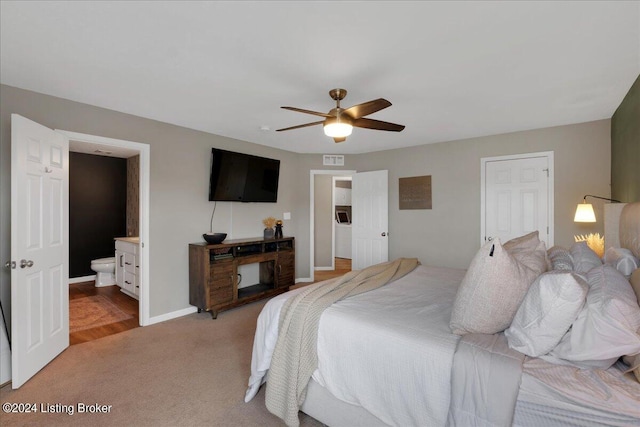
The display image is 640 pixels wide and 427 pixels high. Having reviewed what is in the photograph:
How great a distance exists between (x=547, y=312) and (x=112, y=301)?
201 inches

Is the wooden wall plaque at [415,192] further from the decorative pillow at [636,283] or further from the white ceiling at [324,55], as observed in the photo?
the decorative pillow at [636,283]

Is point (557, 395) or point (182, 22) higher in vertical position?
point (182, 22)

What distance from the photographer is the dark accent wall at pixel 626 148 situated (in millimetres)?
2502

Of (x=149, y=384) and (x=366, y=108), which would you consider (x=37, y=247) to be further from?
(x=366, y=108)

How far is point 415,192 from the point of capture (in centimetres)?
489

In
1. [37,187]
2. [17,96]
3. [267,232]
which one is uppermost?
[17,96]

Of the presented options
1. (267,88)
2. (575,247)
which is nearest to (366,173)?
(267,88)

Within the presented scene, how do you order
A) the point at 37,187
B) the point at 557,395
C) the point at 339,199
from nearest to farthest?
1. the point at 557,395
2. the point at 37,187
3. the point at 339,199

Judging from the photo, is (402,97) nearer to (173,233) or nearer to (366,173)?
(366,173)

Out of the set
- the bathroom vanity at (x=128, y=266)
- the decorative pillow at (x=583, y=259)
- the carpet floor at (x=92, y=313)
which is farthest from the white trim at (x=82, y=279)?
the decorative pillow at (x=583, y=259)

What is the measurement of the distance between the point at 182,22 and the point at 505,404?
247cm

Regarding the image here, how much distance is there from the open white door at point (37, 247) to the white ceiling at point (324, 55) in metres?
0.59

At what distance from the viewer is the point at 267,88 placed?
2670 mm

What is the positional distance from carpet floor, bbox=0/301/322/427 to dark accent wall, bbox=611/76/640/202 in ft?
10.6
